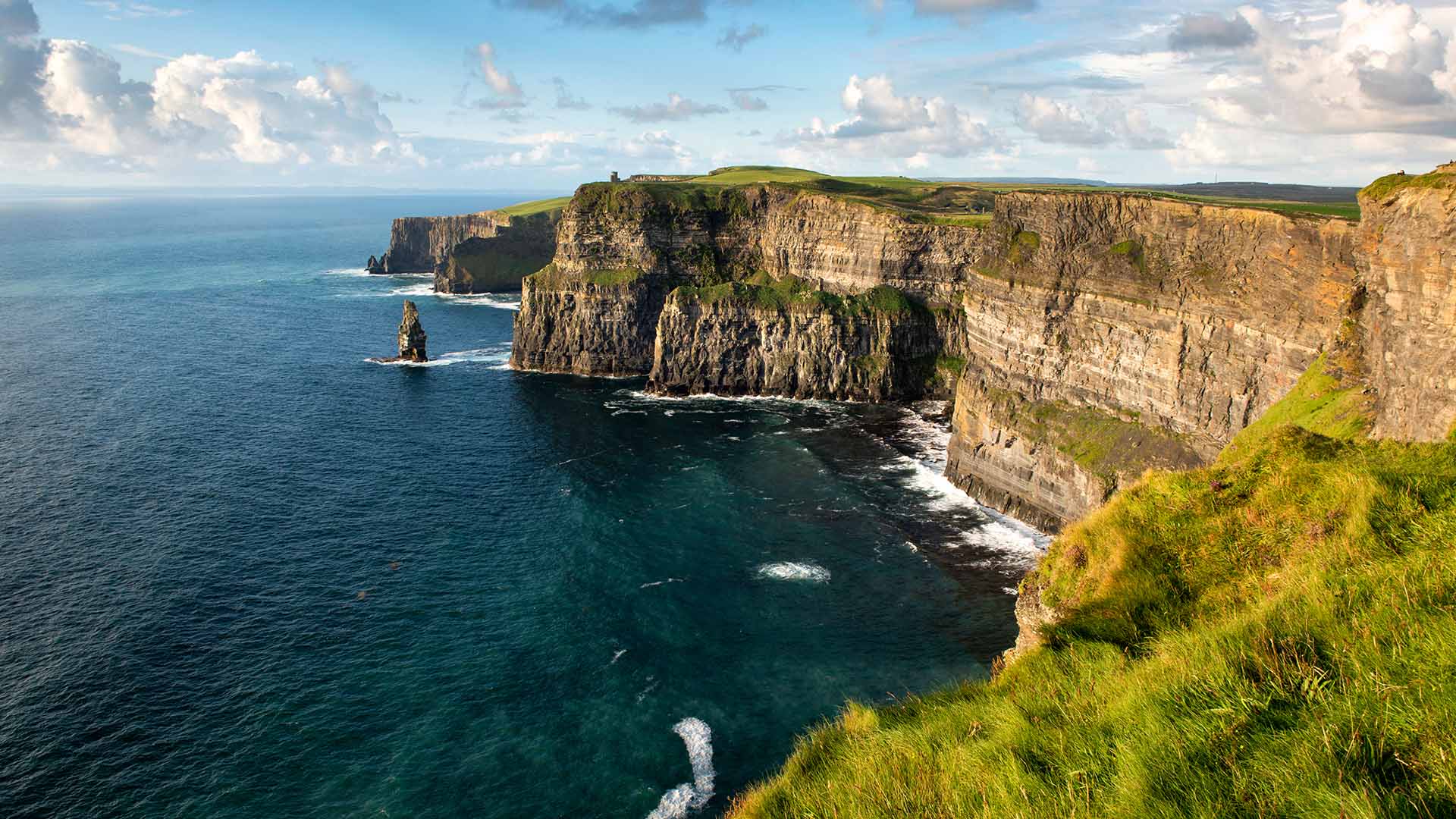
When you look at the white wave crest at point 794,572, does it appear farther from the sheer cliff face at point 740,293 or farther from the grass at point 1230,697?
the sheer cliff face at point 740,293

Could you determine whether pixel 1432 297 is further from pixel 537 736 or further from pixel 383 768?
pixel 383 768

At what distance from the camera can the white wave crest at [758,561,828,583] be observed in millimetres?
62594

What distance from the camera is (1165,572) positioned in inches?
938

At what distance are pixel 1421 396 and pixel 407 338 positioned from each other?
129227 millimetres

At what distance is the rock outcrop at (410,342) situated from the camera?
134 metres

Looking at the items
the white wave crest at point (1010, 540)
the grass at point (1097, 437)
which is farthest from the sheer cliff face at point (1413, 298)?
the white wave crest at point (1010, 540)

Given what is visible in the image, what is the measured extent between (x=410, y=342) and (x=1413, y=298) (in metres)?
128

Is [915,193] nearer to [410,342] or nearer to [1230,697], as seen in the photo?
[410,342]

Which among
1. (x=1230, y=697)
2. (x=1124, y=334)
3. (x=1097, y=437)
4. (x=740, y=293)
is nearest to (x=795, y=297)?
(x=740, y=293)

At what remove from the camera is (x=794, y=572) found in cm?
6356

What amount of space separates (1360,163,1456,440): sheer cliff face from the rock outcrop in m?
125

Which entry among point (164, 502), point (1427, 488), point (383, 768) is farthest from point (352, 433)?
point (1427, 488)

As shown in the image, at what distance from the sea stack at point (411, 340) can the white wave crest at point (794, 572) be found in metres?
91.5

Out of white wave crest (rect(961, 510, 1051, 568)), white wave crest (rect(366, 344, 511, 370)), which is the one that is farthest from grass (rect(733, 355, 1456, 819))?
white wave crest (rect(366, 344, 511, 370))
